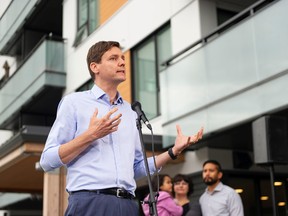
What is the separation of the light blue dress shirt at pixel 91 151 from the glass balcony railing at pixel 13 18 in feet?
51.9

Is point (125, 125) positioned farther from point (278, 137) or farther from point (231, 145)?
point (231, 145)

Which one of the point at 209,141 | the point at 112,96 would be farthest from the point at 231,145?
the point at 112,96

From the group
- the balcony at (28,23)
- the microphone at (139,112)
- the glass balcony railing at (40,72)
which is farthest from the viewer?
the balcony at (28,23)

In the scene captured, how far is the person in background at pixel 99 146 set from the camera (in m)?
2.77

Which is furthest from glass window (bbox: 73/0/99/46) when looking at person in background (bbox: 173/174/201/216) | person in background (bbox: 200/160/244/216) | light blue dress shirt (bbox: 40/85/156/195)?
light blue dress shirt (bbox: 40/85/156/195)

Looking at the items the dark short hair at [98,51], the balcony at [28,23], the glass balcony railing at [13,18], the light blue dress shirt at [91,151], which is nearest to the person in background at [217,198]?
the light blue dress shirt at [91,151]

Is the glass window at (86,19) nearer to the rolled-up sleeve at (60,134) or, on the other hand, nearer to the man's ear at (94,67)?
the man's ear at (94,67)

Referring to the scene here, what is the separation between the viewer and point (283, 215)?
10.3 meters

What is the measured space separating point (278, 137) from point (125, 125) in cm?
406

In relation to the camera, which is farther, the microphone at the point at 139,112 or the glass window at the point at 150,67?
the glass window at the point at 150,67

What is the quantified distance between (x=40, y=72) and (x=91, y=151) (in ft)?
46.3

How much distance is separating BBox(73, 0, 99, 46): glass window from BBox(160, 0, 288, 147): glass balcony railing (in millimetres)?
5815

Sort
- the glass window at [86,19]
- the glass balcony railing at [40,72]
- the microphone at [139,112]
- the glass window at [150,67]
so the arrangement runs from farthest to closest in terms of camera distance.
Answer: the glass balcony railing at [40,72] < the glass window at [86,19] < the glass window at [150,67] < the microphone at [139,112]

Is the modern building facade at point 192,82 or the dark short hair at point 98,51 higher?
the modern building facade at point 192,82
